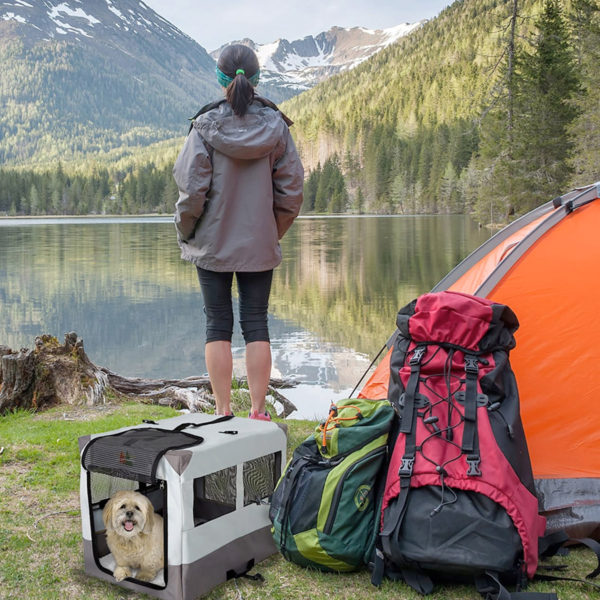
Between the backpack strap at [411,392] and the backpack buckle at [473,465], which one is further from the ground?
the backpack strap at [411,392]

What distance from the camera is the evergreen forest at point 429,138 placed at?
90.6ft

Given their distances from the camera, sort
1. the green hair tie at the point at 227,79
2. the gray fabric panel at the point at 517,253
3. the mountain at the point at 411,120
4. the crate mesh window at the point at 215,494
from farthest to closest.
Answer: the mountain at the point at 411,120 → the green hair tie at the point at 227,79 → the gray fabric panel at the point at 517,253 → the crate mesh window at the point at 215,494

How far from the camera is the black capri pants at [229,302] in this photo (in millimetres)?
3857

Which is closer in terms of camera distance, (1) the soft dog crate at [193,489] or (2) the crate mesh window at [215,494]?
(1) the soft dog crate at [193,489]

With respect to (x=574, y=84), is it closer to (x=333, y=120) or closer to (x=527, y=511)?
(x=527, y=511)

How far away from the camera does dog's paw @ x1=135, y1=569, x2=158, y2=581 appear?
254 cm

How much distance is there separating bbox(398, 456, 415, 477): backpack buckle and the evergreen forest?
73.5 feet

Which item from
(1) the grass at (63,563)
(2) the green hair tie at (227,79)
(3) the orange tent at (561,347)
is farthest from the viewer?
(2) the green hair tie at (227,79)

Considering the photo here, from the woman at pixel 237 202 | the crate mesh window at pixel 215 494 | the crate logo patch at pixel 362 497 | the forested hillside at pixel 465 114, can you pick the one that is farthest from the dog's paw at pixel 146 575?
the forested hillside at pixel 465 114

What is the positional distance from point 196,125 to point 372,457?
2084mm

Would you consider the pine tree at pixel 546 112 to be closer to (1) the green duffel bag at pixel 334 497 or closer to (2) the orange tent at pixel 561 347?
(2) the orange tent at pixel 561 347

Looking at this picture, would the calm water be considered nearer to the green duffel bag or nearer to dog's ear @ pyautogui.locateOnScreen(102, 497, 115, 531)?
the green duffel bag

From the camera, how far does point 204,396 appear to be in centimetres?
649

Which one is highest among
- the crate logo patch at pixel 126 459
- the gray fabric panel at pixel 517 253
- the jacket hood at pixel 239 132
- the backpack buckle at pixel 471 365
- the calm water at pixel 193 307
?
the jacket hood at pixel 239 132
